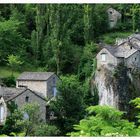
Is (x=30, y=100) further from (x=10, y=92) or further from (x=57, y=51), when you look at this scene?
(x=57, y=51)

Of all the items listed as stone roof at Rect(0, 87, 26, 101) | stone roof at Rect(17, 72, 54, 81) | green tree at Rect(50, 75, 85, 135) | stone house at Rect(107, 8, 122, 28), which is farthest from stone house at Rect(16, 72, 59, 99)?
stone house at Rect(107, 8, 122, 28)

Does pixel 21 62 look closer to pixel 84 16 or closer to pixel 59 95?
pixel 59 95

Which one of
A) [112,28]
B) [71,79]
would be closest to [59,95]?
[71,79]

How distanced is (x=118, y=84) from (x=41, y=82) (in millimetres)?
1922

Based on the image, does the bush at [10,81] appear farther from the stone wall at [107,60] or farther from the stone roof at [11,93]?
the stone wall at [107,60]

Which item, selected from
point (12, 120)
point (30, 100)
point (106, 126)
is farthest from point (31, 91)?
point (106, 126)

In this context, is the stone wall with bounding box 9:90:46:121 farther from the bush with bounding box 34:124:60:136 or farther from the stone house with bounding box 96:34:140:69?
the stone house with bounding box 96:34:140:69

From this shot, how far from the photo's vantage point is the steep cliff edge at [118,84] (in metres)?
9.46

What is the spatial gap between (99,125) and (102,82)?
5.72 metres

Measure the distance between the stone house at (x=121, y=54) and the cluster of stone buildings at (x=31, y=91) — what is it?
1.65m

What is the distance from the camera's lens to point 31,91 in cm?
796

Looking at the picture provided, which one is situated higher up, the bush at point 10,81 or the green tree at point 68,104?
the bush at point 10,81

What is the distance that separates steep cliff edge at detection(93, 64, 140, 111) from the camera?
9.46 m

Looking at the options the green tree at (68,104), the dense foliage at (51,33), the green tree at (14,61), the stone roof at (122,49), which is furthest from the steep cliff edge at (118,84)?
the green tree at (14,61)
